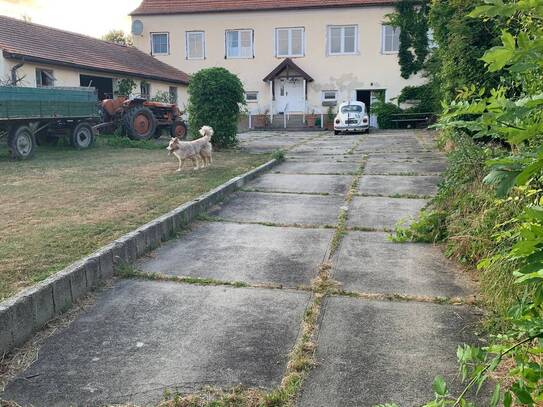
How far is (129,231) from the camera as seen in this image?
5.21 meters

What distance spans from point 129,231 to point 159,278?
3.62 ft

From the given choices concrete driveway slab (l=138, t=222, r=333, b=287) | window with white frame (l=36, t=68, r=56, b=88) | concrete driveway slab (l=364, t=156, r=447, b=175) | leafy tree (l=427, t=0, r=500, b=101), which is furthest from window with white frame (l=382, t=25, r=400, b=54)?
concrete driveway slab (l=138, t=222, r=333, b=287)

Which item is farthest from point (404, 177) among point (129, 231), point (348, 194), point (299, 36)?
point (299, 36)

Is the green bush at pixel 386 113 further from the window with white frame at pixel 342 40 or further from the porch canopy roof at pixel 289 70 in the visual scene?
the porch canopy roof at pixel 289 70

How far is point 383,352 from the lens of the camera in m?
3.02

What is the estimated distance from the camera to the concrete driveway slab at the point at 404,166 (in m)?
10.5

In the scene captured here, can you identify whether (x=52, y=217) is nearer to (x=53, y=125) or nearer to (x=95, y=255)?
(x=95, y=255)

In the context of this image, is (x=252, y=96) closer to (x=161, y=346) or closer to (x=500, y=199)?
(x=500, y=199)

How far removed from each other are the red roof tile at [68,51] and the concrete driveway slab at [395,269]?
15.6 metres

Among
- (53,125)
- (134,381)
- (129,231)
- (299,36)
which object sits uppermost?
(299,36)

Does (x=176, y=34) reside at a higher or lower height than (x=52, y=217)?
higher

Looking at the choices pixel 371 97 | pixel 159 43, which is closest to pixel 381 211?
pixel 371 97

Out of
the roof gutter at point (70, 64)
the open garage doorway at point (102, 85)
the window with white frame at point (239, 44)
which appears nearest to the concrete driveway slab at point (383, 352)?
the roof gutter at point (70, 64)

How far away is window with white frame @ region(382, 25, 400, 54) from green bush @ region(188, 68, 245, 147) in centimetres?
1834
